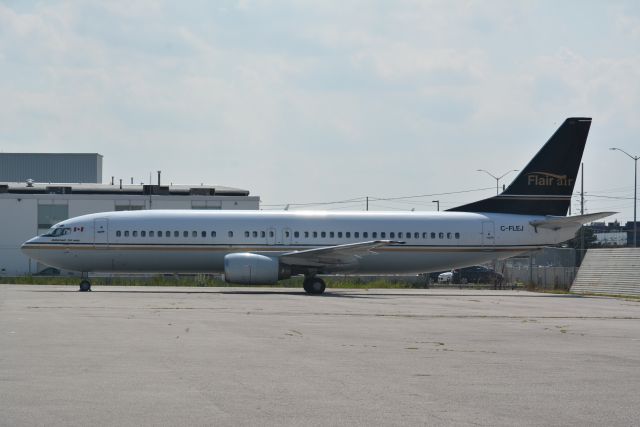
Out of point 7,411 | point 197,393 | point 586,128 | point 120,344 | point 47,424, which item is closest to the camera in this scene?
point 47,424

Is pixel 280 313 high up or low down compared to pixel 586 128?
down

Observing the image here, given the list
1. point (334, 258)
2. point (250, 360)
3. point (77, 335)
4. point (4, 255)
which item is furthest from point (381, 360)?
point (4, 255)

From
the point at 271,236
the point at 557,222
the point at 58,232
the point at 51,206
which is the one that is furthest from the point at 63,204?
the point at 557,222

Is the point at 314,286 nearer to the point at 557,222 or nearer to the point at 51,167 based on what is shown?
the point at 557,222

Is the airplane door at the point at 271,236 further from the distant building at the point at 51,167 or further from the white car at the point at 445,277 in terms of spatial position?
the distant building at the point at 51,167

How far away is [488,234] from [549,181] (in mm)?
3984

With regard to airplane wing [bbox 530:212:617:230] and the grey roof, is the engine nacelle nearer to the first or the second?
airplane wing [bbox 530:212:617:230]

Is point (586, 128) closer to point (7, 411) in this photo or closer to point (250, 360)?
point (250, 360)

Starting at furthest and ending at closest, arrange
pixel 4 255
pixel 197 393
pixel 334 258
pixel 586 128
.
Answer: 1. pixel 4 255
2. pixel 586 128
3. pixel 334 258
4. pixel 197 393

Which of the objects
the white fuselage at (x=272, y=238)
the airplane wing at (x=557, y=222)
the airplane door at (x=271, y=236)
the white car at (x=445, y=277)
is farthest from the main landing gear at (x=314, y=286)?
the white car at (x=445, y=277)

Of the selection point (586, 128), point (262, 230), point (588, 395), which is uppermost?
point (586, 128)

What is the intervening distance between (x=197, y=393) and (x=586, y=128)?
3740 centimetres

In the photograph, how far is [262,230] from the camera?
143ft

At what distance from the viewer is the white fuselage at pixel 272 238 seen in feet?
141
